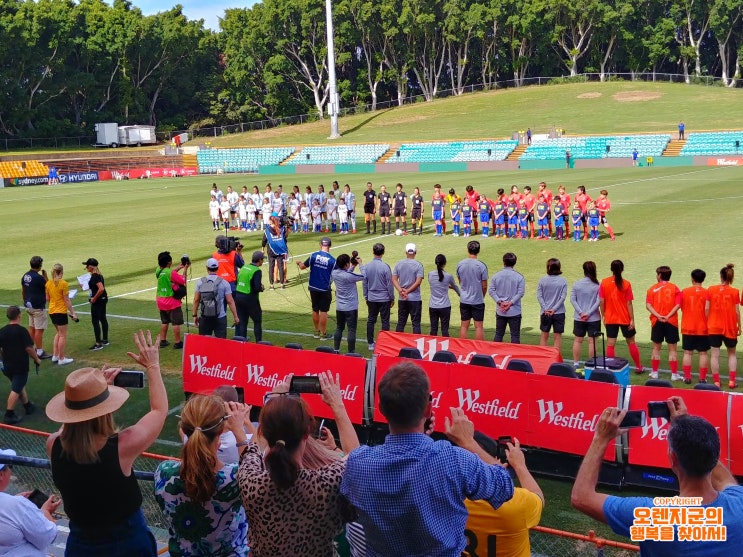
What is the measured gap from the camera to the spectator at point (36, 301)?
14852 millimetres

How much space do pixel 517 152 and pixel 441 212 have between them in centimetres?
4049

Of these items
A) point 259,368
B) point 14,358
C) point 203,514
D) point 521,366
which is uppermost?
point 203,514

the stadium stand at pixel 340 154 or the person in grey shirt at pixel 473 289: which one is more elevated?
the stadium stand at pixel 340 154

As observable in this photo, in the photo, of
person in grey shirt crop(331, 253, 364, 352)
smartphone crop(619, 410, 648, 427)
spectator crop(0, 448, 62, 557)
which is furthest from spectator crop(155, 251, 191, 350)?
smartphone crop(619, 410, 648, 427)

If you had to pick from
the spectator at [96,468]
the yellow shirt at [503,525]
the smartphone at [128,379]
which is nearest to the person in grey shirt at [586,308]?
the yellow shirt at [503,525]

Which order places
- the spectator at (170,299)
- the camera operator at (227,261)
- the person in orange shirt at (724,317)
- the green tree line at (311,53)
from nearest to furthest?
the person in orange shirt at (724,317)
the spectator at (170,299)
the camera operator at (227,261)
the green tree line at (311,53)

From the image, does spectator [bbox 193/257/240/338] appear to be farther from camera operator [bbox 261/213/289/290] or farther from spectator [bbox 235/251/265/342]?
camera operator [bbox 261/213/289/290]

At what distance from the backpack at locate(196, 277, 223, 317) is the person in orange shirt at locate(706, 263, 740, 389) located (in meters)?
7.97

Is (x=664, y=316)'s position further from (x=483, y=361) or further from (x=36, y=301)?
(x=36, y=301)

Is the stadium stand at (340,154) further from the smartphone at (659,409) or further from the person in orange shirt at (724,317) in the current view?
the smartphone at (659,409)

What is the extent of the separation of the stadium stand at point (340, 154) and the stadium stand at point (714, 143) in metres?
25.9

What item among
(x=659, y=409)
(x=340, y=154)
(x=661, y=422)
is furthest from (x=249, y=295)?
(x=340, y=154)

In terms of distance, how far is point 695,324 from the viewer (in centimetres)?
1162

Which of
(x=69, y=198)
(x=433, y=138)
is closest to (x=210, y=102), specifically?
(x=433, y=138)
